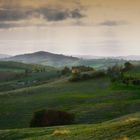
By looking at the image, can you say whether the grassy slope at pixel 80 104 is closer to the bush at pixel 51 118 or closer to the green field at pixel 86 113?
the green field at pixel 86 113

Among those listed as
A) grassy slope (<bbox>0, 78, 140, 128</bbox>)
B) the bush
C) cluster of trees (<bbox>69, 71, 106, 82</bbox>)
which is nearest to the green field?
grassy slope (<bbox>0, 78, 140, 128</bbox>)

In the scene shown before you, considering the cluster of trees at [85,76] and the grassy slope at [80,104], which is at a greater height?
the cluster of trees at [85,76]

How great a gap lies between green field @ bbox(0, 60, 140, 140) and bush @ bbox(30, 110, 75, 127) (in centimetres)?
174

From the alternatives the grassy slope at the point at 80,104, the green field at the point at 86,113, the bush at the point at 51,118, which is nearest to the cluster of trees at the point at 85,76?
the green field at the point at 86,113

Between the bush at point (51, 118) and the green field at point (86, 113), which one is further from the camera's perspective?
the bush at point (51, 118)

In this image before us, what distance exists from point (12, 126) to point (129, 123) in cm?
3962

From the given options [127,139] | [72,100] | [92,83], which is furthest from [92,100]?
[127,139]

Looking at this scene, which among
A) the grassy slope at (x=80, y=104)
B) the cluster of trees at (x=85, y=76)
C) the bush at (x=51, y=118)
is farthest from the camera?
the cluster of trees at (x=85, y=76)

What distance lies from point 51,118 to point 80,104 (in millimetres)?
30821

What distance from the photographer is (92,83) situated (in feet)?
554

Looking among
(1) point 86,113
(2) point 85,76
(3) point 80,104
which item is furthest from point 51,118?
(2) point 85,76

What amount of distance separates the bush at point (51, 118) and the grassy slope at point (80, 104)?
1.90 m

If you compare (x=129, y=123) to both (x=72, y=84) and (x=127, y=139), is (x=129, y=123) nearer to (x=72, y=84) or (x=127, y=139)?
(x=127, y=139)

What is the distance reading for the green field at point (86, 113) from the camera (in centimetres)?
4081
